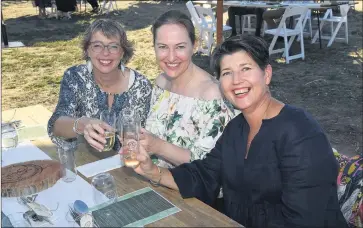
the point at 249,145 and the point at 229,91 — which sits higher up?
the point at 229,91

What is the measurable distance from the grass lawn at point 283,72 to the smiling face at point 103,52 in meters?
2.90

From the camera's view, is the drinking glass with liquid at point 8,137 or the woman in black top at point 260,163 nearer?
the woman in black top at point 260,163

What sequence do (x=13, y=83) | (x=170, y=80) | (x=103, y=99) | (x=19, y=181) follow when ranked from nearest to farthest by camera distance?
(x=19, y=181)
(x=170, y=80)
(x=103, y=99)
(x=13, y=83)

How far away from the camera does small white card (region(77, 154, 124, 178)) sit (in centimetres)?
212

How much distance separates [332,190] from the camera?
185 cm

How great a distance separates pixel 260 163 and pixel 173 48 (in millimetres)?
867

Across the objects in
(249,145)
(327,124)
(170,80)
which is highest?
(170,80)

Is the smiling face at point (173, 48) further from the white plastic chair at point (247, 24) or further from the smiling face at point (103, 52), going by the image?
the white plastic chair at point (247, 24)

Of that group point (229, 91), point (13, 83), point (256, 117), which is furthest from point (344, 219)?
point (13, 83)

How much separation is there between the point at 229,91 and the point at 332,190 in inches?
25.0

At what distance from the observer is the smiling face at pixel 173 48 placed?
241cm

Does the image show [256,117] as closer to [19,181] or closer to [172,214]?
[172,214]

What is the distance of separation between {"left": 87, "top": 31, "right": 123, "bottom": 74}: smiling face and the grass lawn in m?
2.90

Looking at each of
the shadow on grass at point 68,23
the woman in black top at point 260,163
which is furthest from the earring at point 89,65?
the shadow on grass at point 68,23
